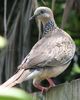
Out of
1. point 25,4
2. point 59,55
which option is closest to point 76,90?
point 59,55

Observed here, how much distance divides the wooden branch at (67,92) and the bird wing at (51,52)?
98 cm

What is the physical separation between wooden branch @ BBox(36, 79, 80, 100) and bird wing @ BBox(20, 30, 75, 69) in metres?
0.98

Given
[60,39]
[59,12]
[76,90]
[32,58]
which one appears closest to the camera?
[76,90]

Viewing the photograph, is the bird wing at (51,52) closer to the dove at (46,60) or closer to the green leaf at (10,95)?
the dove at (46,60)

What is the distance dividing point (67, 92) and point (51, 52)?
1.31 metres

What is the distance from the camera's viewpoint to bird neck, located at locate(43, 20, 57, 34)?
4.30 meters

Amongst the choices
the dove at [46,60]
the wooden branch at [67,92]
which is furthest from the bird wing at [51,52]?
the wooden branch at [67,92]

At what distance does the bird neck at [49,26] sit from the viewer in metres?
4.30

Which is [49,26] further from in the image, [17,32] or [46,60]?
[46,60]

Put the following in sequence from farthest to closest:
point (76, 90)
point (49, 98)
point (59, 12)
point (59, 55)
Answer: point (59, 12), point (59, 55), point (49, 98), point (76, 90)

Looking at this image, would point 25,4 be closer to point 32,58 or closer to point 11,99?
point 32,58

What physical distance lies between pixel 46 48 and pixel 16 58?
1.94 feet

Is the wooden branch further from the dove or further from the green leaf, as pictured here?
the green leaf

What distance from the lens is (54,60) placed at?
10.7 ft
